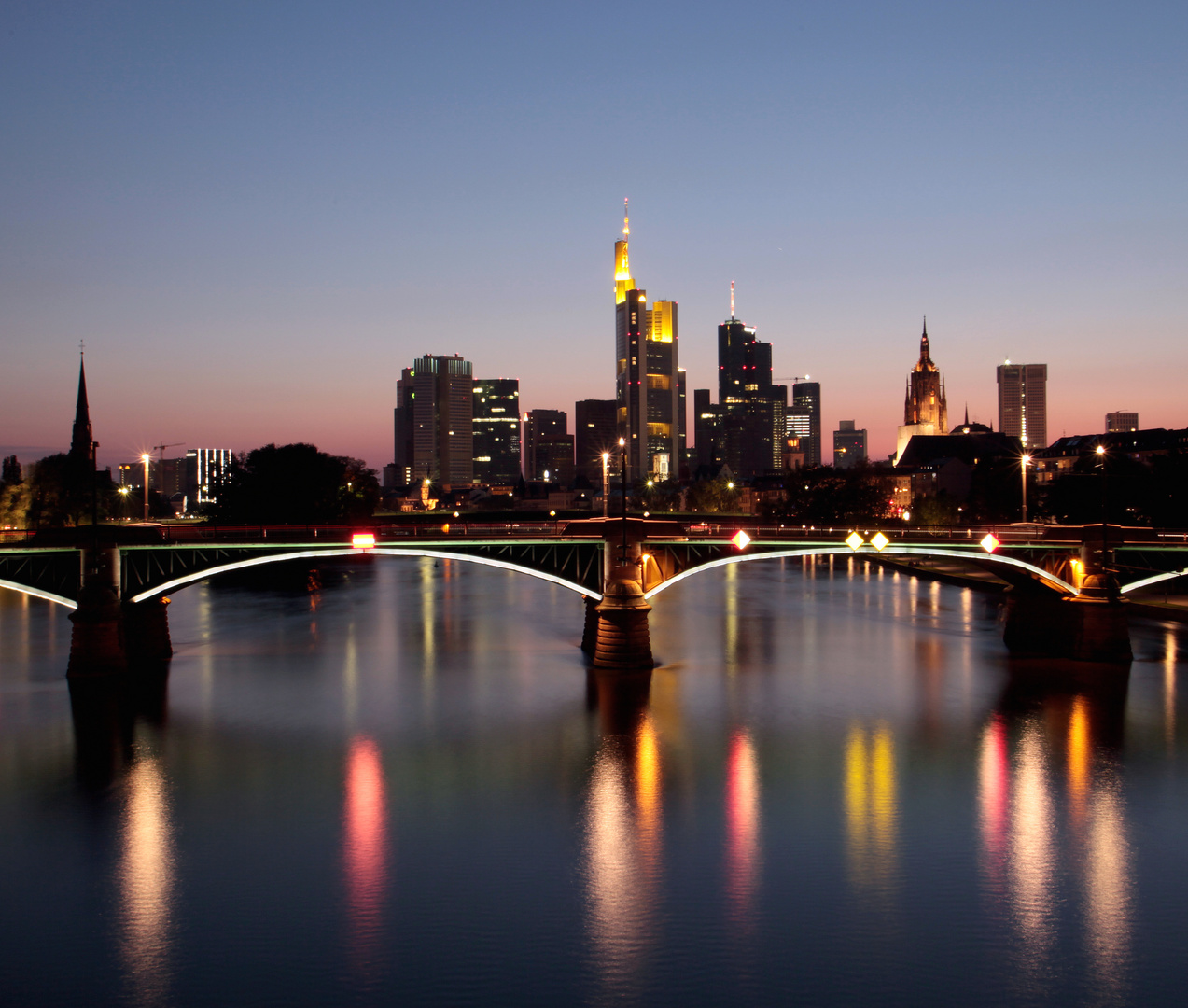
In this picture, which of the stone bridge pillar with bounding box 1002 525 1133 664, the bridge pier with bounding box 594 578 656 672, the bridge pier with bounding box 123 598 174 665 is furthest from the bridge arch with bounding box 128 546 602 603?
the stone bridge pillar with bounding box 1002 525 1133 664

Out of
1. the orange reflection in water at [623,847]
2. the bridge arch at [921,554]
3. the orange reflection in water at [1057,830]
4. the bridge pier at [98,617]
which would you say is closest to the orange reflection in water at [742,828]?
the orange reflection in water at [623,847]

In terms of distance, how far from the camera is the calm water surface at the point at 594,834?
19.9m

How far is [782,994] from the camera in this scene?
1905 cm

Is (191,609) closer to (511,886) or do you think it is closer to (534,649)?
(534,649)

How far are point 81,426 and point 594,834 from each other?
140914 mm

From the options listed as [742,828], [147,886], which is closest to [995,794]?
[742,828]

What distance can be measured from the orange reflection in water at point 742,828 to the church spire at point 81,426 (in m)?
125

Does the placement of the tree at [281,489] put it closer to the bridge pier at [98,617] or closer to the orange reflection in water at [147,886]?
the bridge pier at [98,617]

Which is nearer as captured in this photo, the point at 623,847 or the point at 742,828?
the point at 623,847

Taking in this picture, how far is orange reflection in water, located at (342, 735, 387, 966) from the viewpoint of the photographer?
70.2 ft

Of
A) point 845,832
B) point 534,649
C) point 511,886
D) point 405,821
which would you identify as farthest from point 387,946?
point 534,649

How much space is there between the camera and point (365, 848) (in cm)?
2592

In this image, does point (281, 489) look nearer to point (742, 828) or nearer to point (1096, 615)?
point (1096, 615)

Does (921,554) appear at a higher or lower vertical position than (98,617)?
higher
